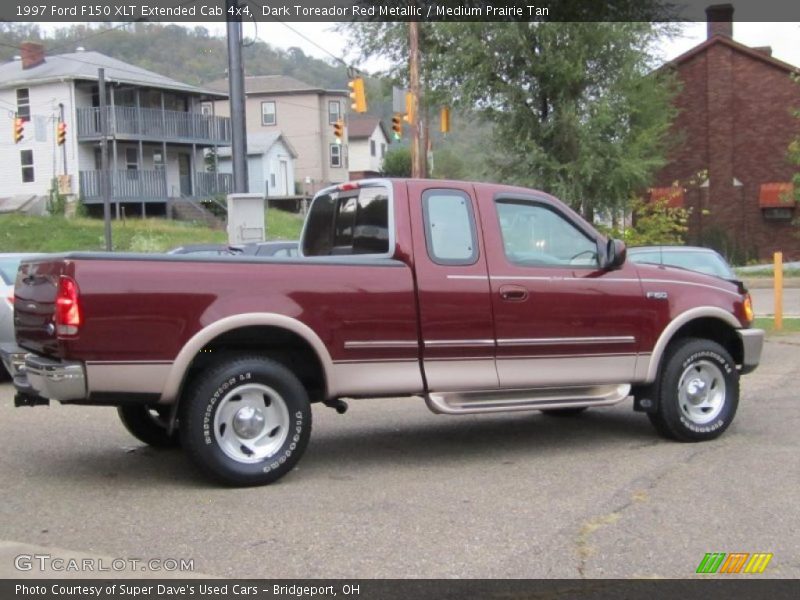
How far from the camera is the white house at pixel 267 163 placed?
56750mm

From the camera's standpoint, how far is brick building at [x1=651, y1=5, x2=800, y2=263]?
36.2 metres

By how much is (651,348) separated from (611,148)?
22.3 metres

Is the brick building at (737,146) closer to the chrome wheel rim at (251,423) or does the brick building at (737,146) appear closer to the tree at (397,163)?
the chrome wheel rim at (251,423)

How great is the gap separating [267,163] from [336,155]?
10.2m

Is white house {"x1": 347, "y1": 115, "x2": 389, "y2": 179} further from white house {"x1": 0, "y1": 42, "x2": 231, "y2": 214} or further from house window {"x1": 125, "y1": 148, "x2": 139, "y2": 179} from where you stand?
house window {"x1": 125, "y1": 148, "x2": 139, "y2": 179}

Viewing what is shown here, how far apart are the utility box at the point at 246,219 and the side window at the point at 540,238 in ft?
37.0

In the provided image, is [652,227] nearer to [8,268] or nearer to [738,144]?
[738,144]

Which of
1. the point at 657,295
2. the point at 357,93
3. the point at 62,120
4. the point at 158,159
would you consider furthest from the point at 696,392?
the point at 158,159

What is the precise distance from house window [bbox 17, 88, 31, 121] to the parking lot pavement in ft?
125

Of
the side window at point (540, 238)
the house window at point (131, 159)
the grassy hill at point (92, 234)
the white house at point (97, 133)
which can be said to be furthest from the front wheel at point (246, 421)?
the house window at point (131, 159)

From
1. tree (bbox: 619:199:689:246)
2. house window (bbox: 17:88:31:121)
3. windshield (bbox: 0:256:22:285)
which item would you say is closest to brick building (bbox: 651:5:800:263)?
tree (bbox: 619:199:689:246)

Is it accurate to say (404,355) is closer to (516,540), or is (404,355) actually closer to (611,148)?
(516,540)

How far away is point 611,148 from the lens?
2886 cm

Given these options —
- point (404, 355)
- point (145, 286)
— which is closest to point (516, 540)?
point (404, 355)
